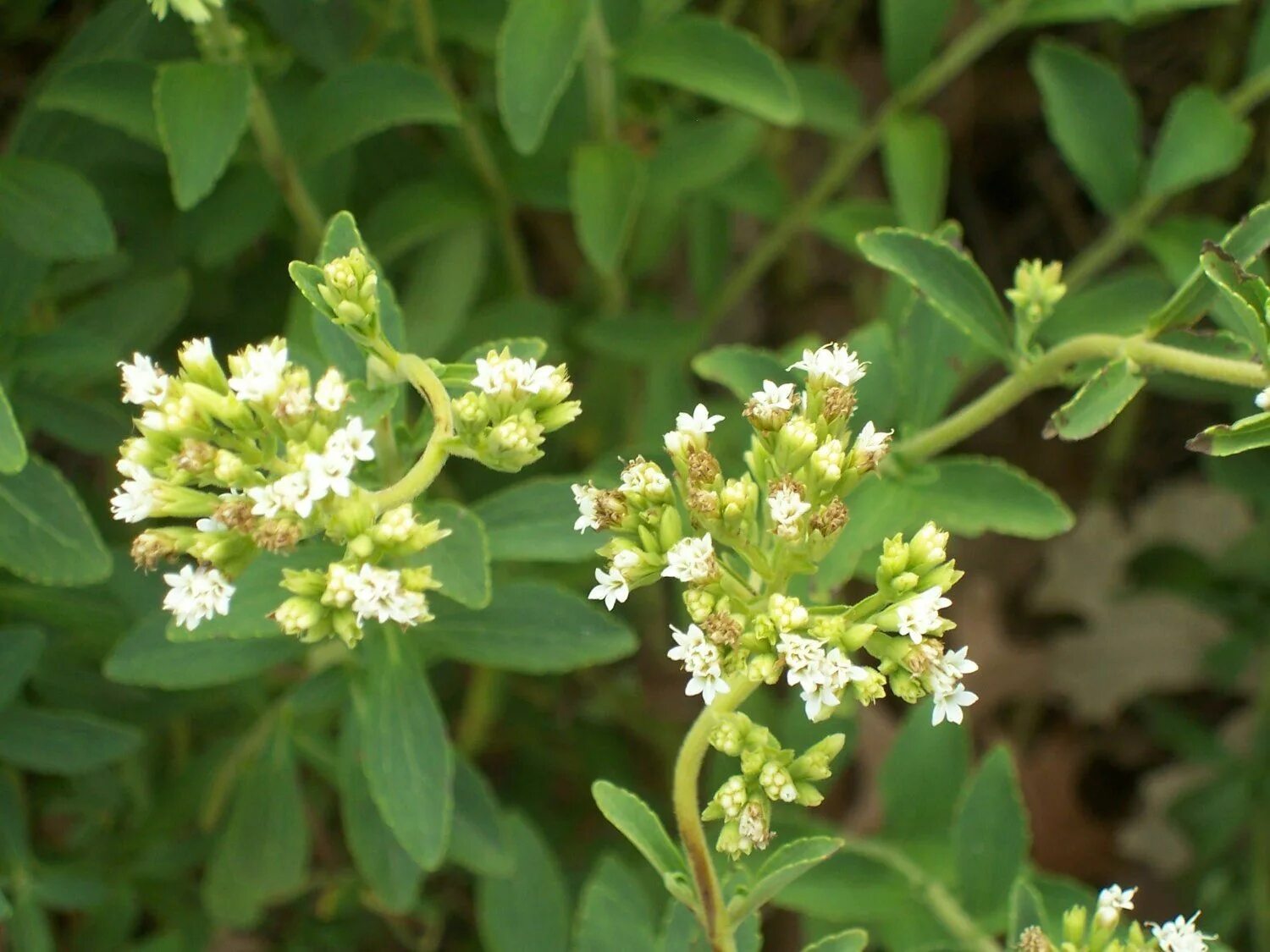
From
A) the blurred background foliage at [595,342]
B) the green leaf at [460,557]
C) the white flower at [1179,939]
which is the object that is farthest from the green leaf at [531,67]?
the white flower at [1179,939]

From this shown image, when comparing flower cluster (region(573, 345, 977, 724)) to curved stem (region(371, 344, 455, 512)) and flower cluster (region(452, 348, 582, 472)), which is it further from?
curved stem (region(371, 344, 455, 512))

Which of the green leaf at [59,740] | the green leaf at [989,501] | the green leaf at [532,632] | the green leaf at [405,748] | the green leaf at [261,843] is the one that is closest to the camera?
the green leaf at [405,748]

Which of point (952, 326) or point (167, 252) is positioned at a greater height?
point (167, 252)

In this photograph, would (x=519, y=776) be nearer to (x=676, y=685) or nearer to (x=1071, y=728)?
(x=676, y=685)

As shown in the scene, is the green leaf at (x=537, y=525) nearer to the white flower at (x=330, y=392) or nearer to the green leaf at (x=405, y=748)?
the green leaf at (x=405, y=748)

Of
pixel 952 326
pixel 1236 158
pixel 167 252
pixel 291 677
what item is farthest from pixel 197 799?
pixel 1236 158

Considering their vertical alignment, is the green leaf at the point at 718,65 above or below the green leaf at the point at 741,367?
above
